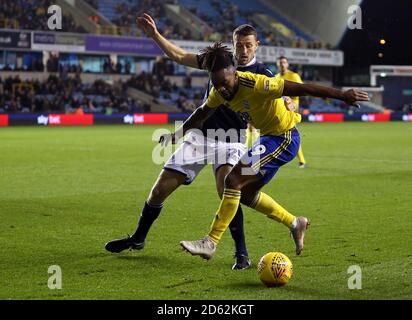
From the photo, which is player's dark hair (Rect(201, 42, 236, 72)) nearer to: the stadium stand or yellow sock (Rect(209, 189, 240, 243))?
yellow sock (Rect(209, 189, 240, 243))

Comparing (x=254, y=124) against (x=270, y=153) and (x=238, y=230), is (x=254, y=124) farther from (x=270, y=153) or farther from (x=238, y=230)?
(x=238, y=230)

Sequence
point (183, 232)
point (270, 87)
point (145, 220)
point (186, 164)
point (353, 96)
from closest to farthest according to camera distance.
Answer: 1. point (353, 96)
2. point (270, 87)
3. point (186, 164)
4. point (145, 220)
5. point (183, 232)

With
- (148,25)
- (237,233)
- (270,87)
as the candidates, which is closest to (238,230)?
(237,233)

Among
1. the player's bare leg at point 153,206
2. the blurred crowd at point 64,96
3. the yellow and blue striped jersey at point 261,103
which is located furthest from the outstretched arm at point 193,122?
the blurred crowd at point 64,96

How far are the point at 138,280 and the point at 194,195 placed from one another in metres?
6.49

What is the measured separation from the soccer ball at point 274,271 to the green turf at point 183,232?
0.07 m

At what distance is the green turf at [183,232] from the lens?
6.34m

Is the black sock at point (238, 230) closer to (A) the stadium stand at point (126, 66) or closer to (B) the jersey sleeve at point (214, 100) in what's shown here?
(B) the jersey sleeve at point (214, 100)

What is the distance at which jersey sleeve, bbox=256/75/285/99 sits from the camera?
6.71 metres

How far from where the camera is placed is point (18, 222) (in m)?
9.84

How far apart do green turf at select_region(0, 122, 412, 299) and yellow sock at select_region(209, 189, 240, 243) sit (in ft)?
1.15

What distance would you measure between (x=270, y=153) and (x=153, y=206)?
136cm

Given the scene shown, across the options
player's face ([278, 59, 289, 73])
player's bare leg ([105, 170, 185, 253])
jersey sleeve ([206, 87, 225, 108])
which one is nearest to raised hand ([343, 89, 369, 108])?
jersey sleeve ([206, 87, 225, 108])

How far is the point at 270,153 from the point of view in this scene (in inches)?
289
